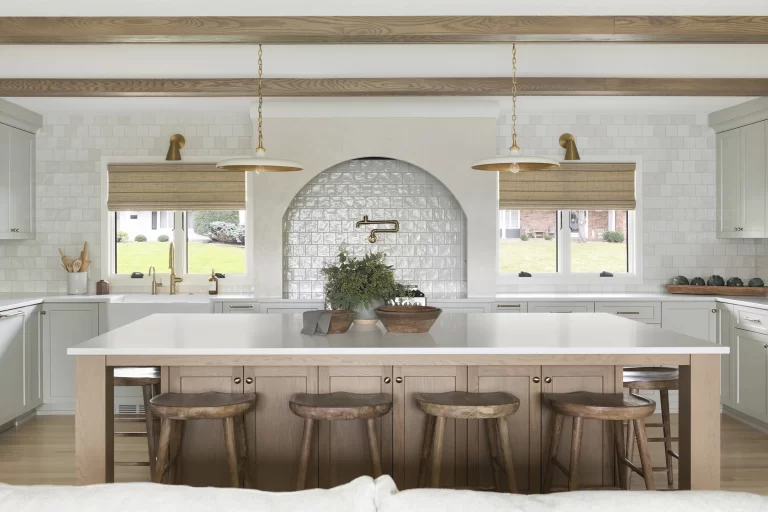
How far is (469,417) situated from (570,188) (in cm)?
430

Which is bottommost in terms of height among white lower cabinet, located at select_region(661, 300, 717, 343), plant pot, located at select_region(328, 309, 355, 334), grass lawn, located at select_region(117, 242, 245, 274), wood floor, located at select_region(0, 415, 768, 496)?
wood floor, located at select_region(0, 415, 768, 496)

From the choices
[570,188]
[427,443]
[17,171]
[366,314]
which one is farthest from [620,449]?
[17,171]

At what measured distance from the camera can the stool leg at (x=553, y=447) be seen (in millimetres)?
3434

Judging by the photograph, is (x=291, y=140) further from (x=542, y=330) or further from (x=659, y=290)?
(x=659, y=290)

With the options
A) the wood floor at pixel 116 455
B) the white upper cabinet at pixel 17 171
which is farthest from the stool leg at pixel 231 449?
the white upper cabinet at pixel 17 171

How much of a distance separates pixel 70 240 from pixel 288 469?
4.29 metres

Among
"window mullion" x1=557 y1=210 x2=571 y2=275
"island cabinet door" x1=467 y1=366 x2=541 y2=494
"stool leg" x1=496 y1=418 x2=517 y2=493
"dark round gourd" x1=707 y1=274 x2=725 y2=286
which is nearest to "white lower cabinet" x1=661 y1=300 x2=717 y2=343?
"dark round gourd" x1=707 y1=274 x2=725 y2=286

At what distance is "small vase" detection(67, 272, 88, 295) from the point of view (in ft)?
21.6

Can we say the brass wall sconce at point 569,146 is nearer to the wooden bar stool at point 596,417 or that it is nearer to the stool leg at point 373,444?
the wooden bar stool at point 596,417

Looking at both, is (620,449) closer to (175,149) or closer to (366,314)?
(366,314)

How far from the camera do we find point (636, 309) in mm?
6203

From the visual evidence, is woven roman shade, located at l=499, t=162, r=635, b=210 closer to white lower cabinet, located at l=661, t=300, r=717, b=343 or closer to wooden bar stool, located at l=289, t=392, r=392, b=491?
white lower cabinet, located at l=661, t=300, r=717, b=343

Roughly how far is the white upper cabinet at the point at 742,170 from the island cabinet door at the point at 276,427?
4.59 meters

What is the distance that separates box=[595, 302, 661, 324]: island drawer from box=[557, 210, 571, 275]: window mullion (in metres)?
0.86
